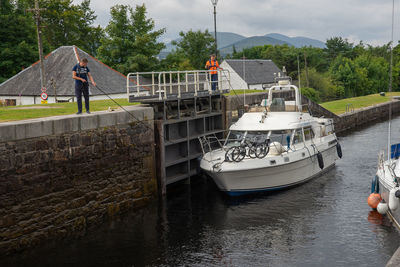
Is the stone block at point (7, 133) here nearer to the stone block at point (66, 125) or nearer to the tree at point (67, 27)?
the stone block at point (66, 125)

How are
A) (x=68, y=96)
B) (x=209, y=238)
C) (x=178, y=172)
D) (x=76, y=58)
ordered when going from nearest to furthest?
(x=209, y=238), (x=178, y=172), (x=68, y=96), (x=76, y=58)

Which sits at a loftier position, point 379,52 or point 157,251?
point 379,52

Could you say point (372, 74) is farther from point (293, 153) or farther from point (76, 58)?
point (293, 153)

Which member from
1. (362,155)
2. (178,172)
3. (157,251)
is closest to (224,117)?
(178,172)

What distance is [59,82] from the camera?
31234 millimetres

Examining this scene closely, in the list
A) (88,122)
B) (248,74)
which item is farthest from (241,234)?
(248,74)

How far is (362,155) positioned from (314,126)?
5.83 m

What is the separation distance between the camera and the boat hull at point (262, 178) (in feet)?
56.2

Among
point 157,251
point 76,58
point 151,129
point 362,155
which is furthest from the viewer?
point 76,58

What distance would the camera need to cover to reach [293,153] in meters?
18.4

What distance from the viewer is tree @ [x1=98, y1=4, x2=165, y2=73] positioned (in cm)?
4394

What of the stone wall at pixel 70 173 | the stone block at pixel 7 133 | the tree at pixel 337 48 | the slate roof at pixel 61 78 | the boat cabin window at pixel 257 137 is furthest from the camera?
the tree at pixel 337 48

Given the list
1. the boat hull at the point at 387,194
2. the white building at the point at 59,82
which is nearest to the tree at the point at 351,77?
the white building at the point at 59,82

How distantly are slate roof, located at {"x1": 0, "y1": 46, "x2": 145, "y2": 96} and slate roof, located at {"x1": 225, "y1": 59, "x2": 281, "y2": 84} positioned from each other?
23447 millimetres
